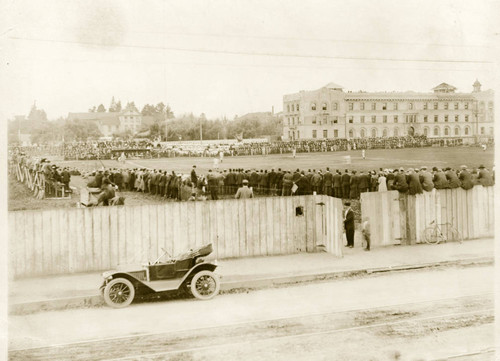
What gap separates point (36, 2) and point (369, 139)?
7164mm

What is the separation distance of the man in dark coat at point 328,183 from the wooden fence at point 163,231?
0.22 metres

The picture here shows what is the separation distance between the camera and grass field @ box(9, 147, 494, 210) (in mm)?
9930

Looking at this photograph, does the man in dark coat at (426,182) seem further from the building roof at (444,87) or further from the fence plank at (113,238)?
the fence plank at (113,238)

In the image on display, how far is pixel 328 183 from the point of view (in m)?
12.2

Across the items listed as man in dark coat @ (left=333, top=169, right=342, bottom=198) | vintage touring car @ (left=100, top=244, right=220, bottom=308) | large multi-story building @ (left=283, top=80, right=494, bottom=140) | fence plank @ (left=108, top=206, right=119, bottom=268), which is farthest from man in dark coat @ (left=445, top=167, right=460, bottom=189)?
fence plank @ (left=108, top=206, right=119, bottom=268)

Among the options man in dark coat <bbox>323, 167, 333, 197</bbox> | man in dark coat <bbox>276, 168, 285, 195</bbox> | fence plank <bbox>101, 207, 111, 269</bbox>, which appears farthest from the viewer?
man in dark coat <bbox>323, 167, 333, 197</bbox>

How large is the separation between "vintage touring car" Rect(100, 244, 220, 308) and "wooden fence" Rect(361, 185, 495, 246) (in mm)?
4586

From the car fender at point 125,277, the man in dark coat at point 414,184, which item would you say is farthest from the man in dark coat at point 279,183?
the car fender at point 125,277

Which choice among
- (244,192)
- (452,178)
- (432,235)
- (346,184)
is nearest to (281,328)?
(244,192)

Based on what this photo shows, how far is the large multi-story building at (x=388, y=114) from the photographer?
1139cm

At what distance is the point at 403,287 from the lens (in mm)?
10031

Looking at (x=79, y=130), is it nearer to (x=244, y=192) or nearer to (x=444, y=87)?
(x=244, y=192)

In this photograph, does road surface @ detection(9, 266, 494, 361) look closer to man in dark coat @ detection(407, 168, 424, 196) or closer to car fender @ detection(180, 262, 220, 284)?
car fender @ detection(180, 262, 220, 284)

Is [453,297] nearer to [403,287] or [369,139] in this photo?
[403,287]
